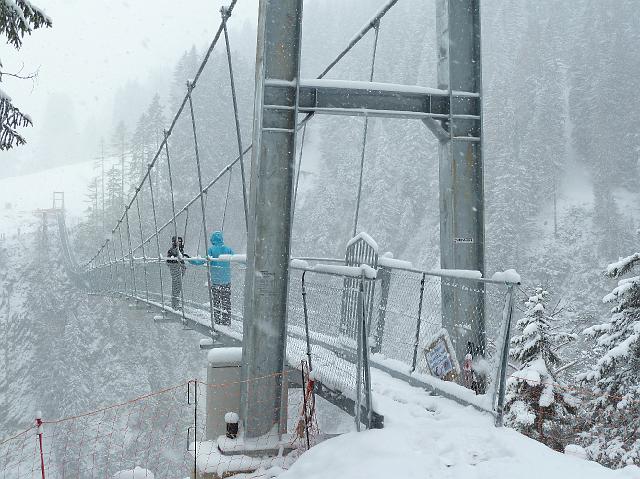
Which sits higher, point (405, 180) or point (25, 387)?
point (405, 180)

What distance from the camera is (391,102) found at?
6.10 metres

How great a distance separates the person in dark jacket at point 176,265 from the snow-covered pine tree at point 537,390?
5814mm

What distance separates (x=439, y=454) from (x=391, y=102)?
3.52 meters

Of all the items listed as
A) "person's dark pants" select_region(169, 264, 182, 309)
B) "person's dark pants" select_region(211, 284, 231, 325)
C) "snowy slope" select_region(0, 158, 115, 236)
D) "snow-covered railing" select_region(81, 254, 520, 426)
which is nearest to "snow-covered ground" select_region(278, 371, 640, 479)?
"snow-covered railing" select_region(81, 254, 520, 426)

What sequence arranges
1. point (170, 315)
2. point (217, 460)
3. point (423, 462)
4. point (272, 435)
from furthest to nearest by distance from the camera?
point (170, 315) → point (272, 435) → point (217, 460) → point (423, 462)

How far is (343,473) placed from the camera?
3.68 meters

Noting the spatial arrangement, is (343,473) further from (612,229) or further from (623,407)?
(612,229)

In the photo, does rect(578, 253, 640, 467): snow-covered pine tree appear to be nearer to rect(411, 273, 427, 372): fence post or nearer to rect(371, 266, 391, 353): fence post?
rect(371, 266, 391, 353): fence post

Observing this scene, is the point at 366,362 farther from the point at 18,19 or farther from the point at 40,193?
the point at 40,193

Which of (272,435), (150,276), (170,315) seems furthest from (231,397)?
(150,276)

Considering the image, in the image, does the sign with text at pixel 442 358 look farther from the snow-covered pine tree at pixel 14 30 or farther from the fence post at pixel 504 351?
the snow-covered pine tree at pixel 14 30

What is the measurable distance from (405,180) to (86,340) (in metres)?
29.9

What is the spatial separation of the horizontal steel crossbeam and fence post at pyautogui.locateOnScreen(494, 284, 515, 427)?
2.49m

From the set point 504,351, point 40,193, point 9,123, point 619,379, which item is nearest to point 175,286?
point 9,123
